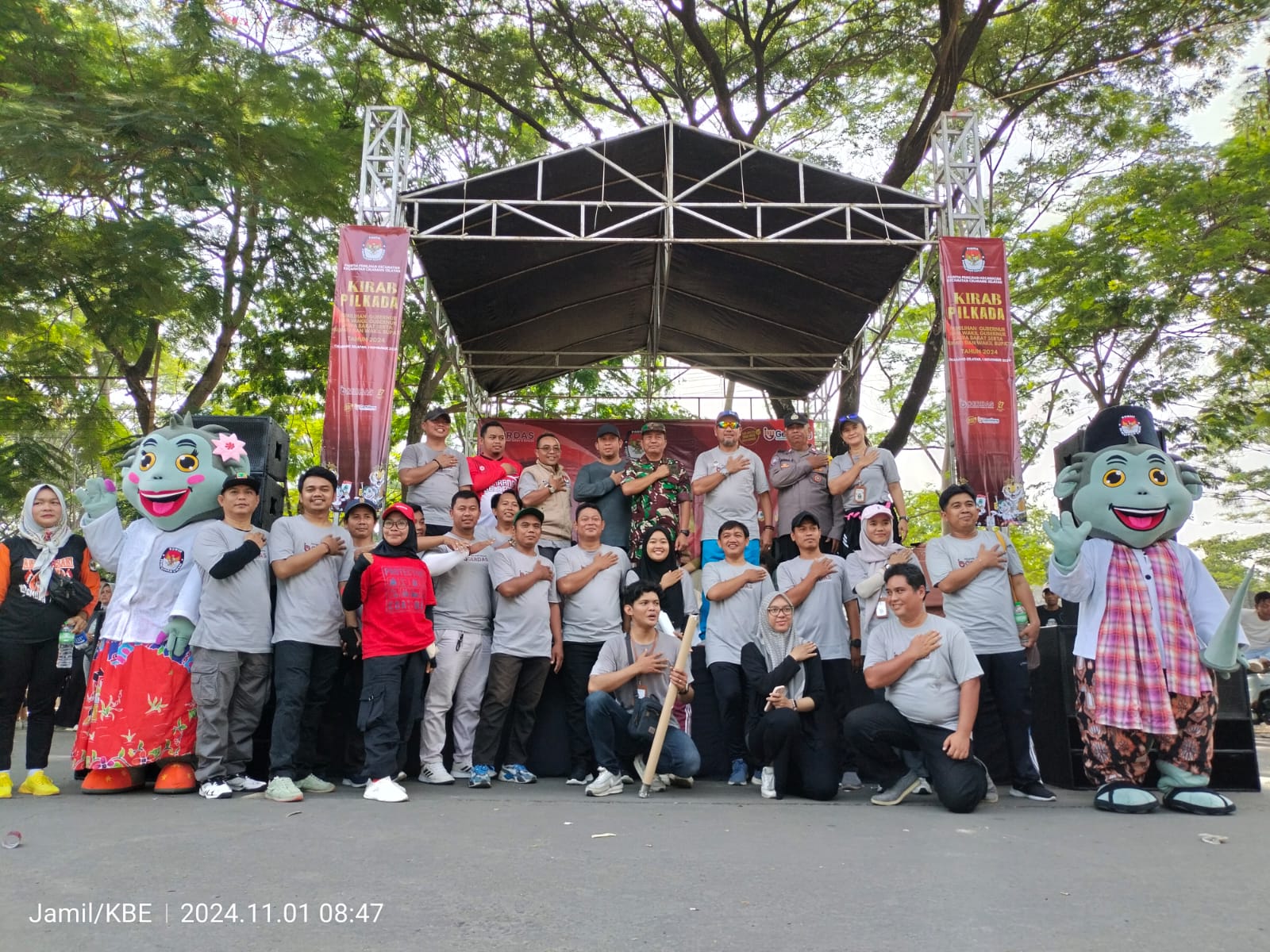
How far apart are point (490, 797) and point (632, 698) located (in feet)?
3.25

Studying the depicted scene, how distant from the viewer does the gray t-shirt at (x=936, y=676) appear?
16.5ft

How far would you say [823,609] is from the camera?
5.88 m

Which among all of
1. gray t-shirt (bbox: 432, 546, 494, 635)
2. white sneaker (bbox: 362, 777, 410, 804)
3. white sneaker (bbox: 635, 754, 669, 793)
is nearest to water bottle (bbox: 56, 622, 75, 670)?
white sneaker (bbox: 362, 777, 410, 804)

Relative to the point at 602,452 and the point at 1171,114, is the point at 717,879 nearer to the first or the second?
the point at 602,452

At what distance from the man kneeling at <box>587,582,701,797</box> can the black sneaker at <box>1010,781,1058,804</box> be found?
1830 mm

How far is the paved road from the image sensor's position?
9.33 ft

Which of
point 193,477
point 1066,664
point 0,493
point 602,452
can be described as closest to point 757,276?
→ point 602,452

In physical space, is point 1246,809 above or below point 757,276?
below

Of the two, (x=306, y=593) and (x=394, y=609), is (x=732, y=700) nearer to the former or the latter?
(x=394, y=609)

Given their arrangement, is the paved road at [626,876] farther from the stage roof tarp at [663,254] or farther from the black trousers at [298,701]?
the stage roof tarp at [663,254]

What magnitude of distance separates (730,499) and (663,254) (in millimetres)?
3812

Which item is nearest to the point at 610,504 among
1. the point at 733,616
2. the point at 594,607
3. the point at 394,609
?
the point at 594,607

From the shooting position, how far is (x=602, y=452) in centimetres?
739

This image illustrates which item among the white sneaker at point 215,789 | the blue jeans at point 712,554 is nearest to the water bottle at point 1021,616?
the blue jeans at point 712,554
